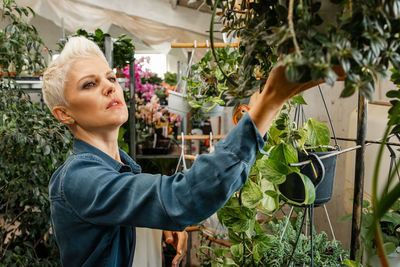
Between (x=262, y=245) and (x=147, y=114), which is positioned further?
(x=147, y=114)

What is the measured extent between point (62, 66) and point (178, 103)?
4.81 ft

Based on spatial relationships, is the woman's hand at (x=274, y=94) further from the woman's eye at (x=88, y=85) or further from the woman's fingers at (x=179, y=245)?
the woman's fingers at (x=179, y=245)

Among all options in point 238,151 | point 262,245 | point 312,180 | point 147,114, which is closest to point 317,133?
point 312,180

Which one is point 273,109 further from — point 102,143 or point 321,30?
point 102,143

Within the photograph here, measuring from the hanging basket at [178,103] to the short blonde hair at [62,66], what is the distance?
1.40 metres

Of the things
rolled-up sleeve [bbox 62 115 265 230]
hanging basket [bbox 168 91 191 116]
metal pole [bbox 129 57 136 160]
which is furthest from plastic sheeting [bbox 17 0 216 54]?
rolled-up sleeve [bbox 62 115 265 230]

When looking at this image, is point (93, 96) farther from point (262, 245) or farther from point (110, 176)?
point (262, 245)

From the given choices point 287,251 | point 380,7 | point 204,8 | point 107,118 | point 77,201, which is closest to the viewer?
point 380,7

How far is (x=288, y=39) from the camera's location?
0.49m

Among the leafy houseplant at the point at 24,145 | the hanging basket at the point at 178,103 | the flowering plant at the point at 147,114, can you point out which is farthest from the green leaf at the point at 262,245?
the flowering plant at the point at 147,114

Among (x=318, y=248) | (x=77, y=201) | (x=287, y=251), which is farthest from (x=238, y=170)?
(x=318, y=248)

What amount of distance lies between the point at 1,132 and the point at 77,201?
1227mm

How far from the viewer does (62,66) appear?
95cm

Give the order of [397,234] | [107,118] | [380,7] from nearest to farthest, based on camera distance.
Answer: [380,7], [107,118], [397,234]
